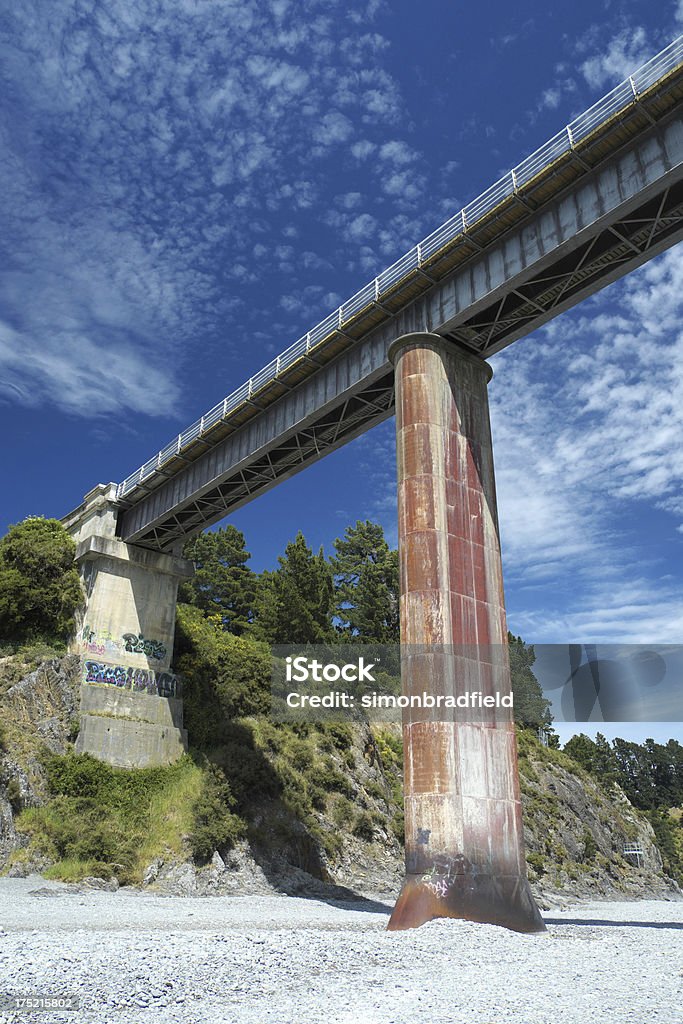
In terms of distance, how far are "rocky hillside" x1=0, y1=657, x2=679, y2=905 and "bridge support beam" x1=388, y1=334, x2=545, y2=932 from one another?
14.4 m

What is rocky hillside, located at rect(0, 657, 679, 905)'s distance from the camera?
1194 inches

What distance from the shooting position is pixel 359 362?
28.8 metres

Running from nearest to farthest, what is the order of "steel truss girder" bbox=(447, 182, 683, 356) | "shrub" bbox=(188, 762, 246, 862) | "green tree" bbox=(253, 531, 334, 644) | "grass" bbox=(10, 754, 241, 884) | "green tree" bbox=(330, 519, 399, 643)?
1. "steel truss girder" bbox=(447, 182, 683, 356)
2. "grass" bbox=(10, 754, 241, 884)
3. "shrub" bbox=(188, 762, 246, 862)
4. "green tree" bbox=(253, 531, 334, 644)
5. "green tree" bbox=(330, 519, 399, 643)

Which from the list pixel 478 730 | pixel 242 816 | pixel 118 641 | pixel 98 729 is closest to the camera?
pixel 478 730

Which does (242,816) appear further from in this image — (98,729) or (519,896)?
(519,896)

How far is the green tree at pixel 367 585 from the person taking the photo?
62.4 meters

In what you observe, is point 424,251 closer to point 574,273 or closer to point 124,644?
point 574,273

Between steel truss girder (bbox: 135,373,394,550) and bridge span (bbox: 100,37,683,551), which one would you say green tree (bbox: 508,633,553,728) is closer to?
steel truss girder (bbox: 135,373,394,550)

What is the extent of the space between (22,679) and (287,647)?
19.0 meters

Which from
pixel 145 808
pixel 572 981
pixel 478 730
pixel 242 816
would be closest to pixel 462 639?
pixel 478 730

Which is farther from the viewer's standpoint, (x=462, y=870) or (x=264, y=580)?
(x=264, y=580)

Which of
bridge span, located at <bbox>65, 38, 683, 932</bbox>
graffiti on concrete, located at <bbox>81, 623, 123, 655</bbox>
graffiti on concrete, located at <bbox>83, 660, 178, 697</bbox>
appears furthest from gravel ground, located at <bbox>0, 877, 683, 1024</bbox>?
graffiti on concrete, located at <bbox>81, 623, 123, 655</bbox>

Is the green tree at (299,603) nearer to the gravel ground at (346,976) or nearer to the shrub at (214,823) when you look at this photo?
the shrub at (214,823)

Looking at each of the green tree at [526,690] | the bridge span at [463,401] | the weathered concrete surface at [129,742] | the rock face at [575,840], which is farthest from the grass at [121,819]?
the green tree at [526,690]
